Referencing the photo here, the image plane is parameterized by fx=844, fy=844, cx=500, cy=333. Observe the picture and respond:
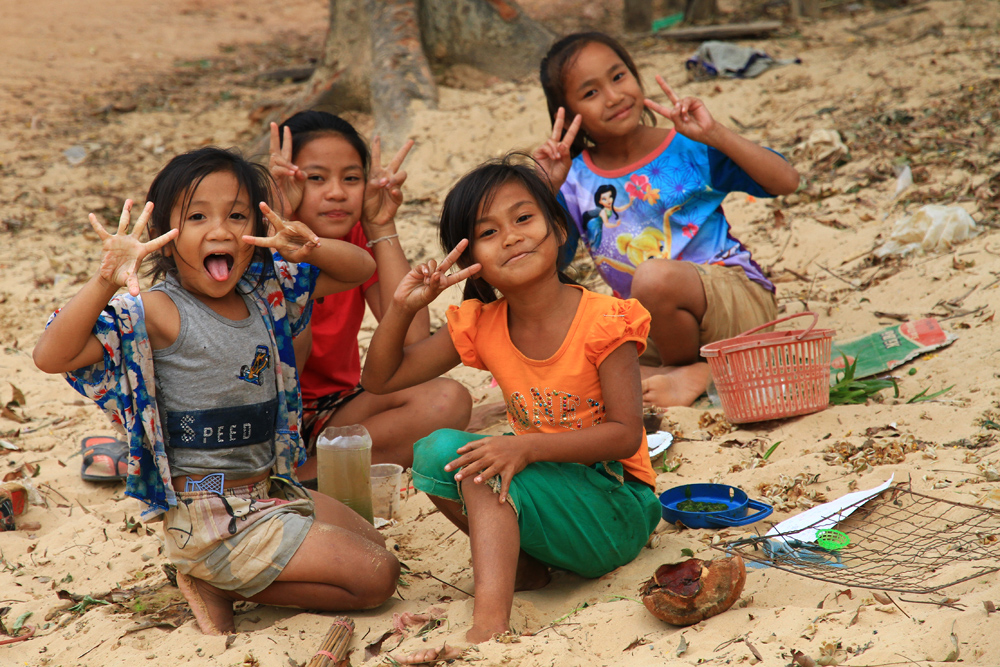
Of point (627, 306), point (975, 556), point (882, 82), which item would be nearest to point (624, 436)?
point (627, 306)

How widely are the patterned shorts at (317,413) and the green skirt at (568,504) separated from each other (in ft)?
3.46

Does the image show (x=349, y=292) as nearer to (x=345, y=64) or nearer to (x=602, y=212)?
(x=602, y=212)

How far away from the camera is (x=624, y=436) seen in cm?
222

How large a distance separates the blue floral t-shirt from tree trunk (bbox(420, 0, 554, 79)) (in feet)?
13.5

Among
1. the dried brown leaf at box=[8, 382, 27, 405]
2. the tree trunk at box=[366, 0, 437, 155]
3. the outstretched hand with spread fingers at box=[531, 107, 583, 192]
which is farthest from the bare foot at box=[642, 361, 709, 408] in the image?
the tree trunk at box=[366, 0, 437, 155]

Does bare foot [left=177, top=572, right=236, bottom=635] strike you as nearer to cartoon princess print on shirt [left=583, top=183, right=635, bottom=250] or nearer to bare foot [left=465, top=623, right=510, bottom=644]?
bare foot [left=465, top=623, right=510, bottom=644]

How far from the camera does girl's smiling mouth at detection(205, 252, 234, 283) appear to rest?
2.31 meters

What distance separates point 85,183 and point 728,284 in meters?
5.39

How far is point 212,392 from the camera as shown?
235cm

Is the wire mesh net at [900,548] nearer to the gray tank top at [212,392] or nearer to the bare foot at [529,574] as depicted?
the bare foot at [529,574]

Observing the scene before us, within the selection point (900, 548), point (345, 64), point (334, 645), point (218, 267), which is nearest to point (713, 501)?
point (900, 548)

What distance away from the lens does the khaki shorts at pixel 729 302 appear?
3.48 meters

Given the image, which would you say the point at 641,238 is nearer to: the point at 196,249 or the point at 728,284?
the point at 728,284

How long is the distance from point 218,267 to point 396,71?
512 centimetres
